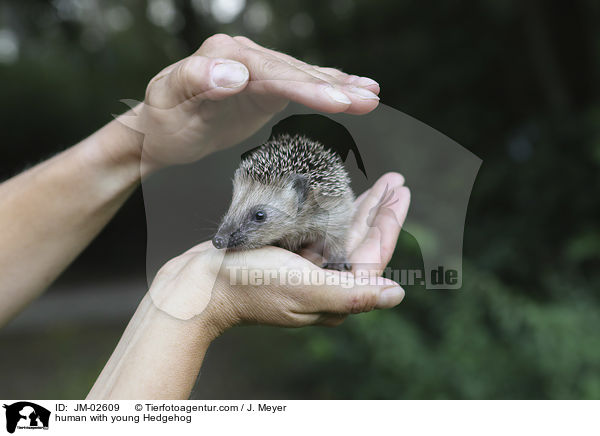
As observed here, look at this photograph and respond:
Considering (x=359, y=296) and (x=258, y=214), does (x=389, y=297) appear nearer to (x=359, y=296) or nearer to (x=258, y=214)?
(x=359, y=296)

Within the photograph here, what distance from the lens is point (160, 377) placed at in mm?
1523

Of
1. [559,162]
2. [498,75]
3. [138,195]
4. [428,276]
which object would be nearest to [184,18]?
[498,75]

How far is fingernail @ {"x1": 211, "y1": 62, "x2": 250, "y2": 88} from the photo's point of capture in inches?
59.3

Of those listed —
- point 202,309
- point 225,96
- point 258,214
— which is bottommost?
point 202,309

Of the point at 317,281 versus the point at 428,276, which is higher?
the point at 428,276

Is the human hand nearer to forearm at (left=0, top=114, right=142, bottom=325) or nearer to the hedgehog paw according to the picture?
forearm at (left=0, top=114, right=142, bottom=325)

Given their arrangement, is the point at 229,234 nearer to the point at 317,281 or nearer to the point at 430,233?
the point at 317,281

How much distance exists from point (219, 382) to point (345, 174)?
9.31 ft

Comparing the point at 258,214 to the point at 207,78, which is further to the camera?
the point at 258,214

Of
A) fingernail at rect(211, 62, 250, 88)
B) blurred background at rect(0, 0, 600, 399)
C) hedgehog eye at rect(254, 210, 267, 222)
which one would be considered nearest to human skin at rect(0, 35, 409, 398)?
fingernail at rect(211, 62, 250, 88)

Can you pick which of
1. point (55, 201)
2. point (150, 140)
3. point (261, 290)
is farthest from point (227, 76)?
point (55, 201)

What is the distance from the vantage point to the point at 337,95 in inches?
56.4
